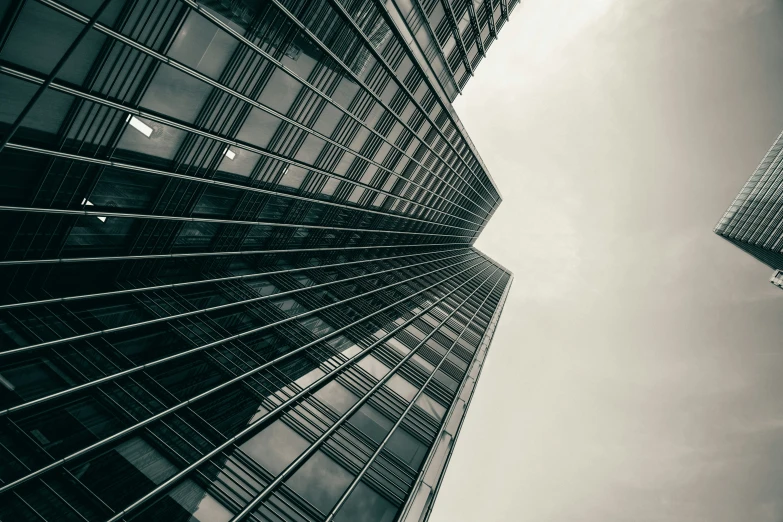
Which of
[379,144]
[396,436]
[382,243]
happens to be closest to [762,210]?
[382,243]

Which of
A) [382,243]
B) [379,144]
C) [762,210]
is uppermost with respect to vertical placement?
[762,210]

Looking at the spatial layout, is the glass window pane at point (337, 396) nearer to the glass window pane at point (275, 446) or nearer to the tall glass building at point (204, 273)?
the tall glass building at point (204, 273)

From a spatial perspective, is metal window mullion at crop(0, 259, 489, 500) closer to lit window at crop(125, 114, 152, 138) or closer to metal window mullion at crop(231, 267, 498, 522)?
metal window mullion at crop(231, 267, 498, 522)

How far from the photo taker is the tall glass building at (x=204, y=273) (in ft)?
38.0

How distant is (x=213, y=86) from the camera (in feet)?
53.7

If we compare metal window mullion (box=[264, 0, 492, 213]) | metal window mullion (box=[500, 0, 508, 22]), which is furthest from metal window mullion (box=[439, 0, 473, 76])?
metal window mullion (box=[500, 0, 508, 22])

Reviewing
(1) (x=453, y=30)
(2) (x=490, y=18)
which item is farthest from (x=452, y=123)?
(1) (x=453, y=30)

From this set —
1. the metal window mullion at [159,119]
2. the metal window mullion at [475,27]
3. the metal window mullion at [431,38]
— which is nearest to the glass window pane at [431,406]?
the metal window mullion at [159,119]

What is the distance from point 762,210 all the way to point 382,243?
4893 inches

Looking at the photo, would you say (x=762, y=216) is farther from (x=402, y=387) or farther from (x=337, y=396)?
(x=337, y=396)

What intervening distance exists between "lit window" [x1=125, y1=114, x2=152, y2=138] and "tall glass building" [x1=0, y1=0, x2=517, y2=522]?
0.11 metres

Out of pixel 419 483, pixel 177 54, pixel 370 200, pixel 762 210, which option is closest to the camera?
pixel 177 54

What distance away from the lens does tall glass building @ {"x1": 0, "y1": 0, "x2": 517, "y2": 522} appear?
11.6m

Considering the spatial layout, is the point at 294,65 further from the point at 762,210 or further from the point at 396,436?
the point at 762,210
